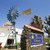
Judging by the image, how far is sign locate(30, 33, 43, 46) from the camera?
16.2 metres

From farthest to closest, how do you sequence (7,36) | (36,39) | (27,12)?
1. (7,36)
2. (27,12)
3. (36,39)

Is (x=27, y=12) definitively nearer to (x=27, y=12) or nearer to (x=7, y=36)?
(x=27, y=12)

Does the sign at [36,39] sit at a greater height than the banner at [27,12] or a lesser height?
lesser

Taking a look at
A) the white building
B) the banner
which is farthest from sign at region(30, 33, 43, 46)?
the white building

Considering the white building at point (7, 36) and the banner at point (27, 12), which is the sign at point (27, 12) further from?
the white building at point (7, 36)

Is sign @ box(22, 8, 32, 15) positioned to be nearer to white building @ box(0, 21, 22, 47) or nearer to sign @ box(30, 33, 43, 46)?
sign @ box(30, 33, 43, 46)

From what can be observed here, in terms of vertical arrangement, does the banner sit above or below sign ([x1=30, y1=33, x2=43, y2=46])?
above

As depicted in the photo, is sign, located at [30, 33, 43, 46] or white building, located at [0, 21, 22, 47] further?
white building, located at [0, 21, 22, 47]

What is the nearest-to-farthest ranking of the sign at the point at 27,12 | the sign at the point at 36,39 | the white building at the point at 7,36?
the sign at the point at 36,39
the sign at the point at 27,12
the white building at the point at 7,36

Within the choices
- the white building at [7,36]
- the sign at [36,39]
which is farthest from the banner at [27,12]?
the white building at [7,36]

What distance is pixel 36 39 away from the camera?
55.7 ft

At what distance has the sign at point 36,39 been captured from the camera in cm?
1620

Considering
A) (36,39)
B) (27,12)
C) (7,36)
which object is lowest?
(36,39)

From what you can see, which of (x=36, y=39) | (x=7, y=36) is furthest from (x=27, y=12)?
(x=7, y=36)
